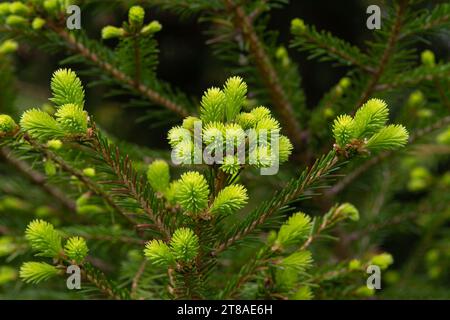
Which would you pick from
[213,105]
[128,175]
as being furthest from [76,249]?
[213,105]

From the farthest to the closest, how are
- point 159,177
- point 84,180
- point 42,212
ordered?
point 42,212, point 84,180, point 159,177

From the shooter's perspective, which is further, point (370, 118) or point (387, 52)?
point (387, 52)

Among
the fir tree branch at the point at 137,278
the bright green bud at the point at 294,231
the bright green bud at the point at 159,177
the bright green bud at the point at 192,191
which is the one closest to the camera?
the bright green bud at the point at 192,191

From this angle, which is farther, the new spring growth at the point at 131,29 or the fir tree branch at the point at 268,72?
the fir tree branch at the point at 268,72

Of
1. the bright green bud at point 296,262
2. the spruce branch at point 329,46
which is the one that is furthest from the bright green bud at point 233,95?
the spruce branch at point 329,46

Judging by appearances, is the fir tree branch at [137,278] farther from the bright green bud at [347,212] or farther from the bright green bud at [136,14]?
the bright green bud at [136,14]

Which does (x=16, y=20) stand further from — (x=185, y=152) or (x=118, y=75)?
(x=185, y=152)
